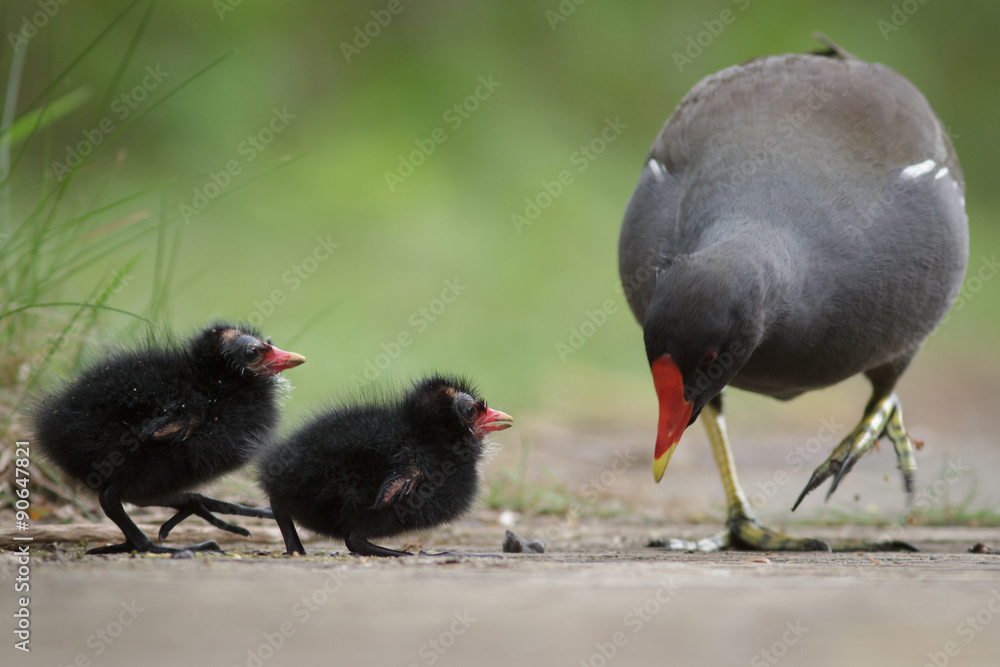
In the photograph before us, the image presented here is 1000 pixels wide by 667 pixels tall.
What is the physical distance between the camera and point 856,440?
4266 millimetres

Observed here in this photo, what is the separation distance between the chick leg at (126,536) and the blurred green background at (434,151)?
5254 millimetres

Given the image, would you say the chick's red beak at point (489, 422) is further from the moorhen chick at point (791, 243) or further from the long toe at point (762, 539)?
the long toe at point (762, 539)

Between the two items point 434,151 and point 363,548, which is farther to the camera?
point 434,151

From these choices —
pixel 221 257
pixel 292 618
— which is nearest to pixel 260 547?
pixel 292 618

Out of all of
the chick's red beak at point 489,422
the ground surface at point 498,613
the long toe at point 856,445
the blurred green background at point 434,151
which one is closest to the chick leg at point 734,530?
the long toe at point 856,445

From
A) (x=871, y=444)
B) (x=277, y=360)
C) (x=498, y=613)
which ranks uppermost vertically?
(x=277, y=360)

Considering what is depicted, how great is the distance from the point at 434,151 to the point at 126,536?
11.2 metres

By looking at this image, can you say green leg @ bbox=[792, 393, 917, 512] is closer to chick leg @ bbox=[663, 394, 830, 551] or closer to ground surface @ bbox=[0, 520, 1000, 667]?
chick leg @ bbox=[663, 394, 830, 551]

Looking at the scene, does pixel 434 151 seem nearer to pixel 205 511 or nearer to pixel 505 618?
pixel 205 511

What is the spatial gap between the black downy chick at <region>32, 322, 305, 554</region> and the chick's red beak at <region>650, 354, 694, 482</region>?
108 centimetres

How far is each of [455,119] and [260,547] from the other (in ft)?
36.3

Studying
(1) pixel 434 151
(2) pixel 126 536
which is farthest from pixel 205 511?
(1) pixel 434 151

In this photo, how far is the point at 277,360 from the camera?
10.5ft

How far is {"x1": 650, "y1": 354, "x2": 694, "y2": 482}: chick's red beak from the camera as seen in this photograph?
3133mm
